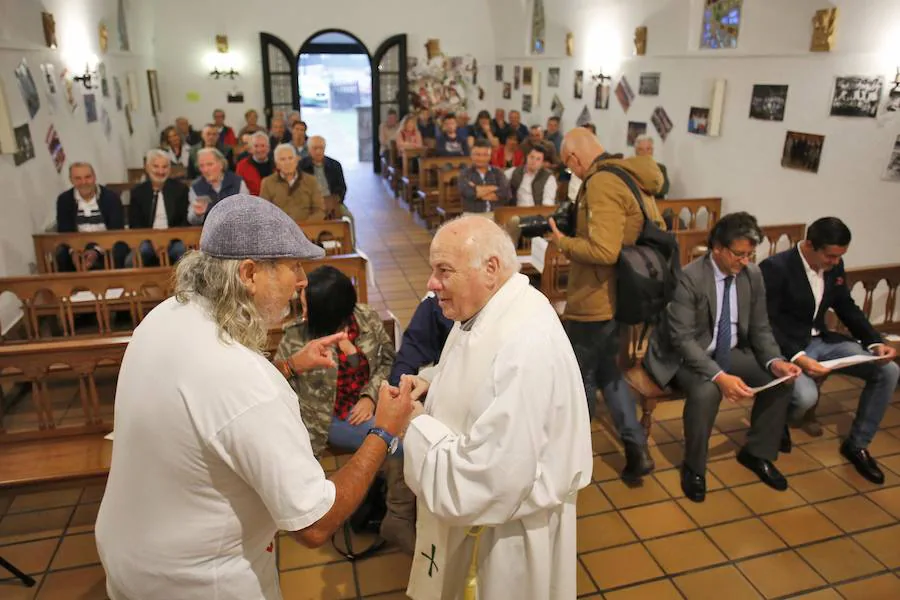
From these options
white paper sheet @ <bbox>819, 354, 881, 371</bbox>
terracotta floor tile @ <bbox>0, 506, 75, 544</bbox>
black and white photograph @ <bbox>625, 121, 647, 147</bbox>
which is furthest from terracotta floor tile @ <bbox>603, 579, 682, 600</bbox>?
black and white photograph @ <bbox>625, 121, 647, 147</bbox>

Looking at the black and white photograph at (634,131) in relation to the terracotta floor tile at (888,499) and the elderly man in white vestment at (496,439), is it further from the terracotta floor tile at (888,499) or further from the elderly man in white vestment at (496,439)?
the elderly man in white vestment at (496,439)

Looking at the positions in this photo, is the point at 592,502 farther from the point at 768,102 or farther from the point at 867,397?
the point at 768,102

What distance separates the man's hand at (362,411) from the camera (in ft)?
9.64

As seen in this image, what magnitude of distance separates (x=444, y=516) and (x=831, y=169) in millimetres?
5385

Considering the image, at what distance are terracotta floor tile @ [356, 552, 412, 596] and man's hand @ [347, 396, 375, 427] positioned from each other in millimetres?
620

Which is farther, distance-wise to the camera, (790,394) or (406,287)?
(406,287)

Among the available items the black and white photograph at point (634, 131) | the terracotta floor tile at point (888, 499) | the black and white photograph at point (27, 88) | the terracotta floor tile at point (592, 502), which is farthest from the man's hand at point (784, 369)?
the black and white photograph at point (27, 88)

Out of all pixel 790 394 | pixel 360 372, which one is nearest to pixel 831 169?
pixel 790 394

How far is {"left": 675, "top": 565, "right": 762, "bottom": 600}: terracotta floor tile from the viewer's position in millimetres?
2740

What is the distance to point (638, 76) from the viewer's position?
859 cm

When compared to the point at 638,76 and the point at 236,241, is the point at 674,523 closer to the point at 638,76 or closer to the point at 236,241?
the point at 236,241

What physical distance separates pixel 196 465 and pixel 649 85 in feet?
27.0

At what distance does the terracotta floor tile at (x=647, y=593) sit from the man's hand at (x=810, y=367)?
151cm

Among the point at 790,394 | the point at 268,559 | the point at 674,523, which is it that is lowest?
the point at 674,523
